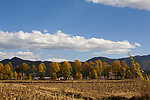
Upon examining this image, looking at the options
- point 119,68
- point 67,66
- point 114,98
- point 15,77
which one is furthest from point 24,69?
point 114,98

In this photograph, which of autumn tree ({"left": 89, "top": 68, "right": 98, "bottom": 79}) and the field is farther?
autumn tree ({"left": 89, "top": 68, "right": 98, "bottom": 79})

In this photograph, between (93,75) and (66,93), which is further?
(93,75)

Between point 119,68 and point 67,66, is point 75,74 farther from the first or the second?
point 119,68

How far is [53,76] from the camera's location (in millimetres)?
79750

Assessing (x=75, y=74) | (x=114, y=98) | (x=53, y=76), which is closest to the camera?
(x=114, y=98)

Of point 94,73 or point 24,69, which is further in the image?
point 24,69

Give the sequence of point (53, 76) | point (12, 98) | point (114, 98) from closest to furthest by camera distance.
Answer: point (12, 98) → point (114, 98) → point (53, 76)

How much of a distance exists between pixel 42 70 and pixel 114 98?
240 ft

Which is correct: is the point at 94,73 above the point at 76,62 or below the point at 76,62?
below

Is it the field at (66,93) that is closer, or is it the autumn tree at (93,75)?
the field at (66,93)

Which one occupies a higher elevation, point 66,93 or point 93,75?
point 66,93

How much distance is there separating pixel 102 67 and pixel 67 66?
73.0 feet

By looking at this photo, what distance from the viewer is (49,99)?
44.5 ft

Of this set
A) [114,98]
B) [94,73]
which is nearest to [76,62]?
[94,73]
